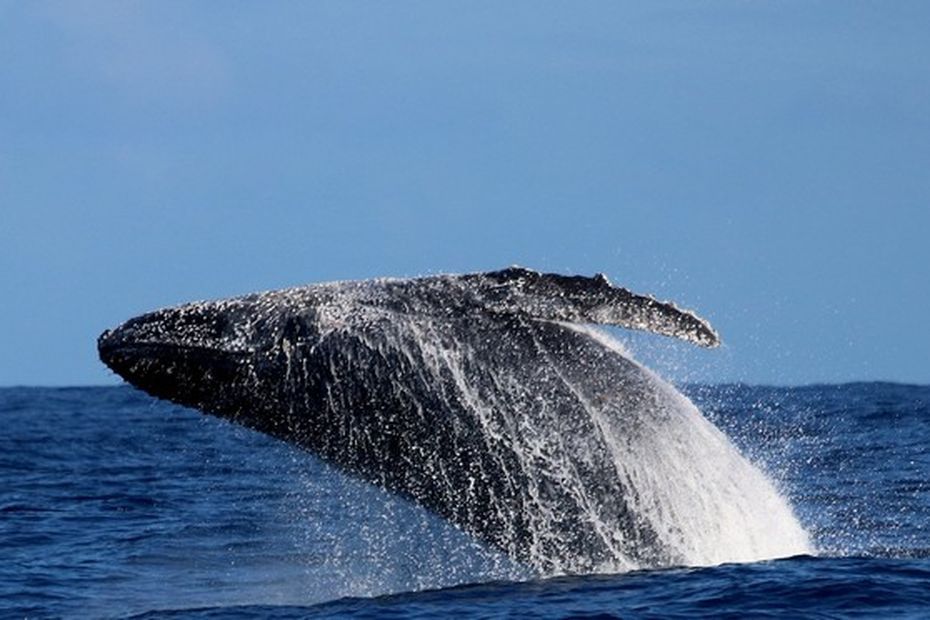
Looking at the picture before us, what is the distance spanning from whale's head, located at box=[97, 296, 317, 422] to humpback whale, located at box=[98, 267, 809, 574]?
0.03 ft

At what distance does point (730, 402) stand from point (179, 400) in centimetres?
3970

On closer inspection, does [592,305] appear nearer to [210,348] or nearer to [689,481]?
[689,481]

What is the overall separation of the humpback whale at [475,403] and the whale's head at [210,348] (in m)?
0.01

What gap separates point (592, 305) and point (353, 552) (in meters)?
5.62

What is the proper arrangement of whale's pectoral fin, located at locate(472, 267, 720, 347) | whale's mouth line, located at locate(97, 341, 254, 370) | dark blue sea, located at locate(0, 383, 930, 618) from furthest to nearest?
whale's mouth line, located at locate(97, 341, 254, 370), dark blue sea, located at locate(0, 383, 930, 618), whale's pectoral fin, located at locate(472, 267, 720, 347)

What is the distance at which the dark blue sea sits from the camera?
12.2 m

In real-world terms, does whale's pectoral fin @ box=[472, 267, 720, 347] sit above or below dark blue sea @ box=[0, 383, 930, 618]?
above

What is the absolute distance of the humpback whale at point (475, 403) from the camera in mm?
12516

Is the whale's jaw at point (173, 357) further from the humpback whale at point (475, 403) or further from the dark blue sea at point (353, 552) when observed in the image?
the dark blue sea at point (353, 552)

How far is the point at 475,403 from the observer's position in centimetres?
1266

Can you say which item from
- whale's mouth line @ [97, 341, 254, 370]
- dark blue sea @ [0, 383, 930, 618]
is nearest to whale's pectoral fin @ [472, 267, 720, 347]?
dark blue sea @ [0, 383, 930, 618]

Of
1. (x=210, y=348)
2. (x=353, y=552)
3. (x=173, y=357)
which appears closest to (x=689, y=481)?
(x=210, y=348)

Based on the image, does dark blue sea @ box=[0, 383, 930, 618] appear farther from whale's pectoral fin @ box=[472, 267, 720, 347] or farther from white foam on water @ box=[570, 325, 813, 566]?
whale's pectoral fin @ box=[472, 267, 720, 347]

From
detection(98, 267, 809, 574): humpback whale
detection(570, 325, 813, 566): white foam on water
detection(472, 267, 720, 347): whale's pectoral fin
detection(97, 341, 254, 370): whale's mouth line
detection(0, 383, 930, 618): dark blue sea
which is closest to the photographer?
detection(472, 267, 720, 347): whale's pectoral fin
